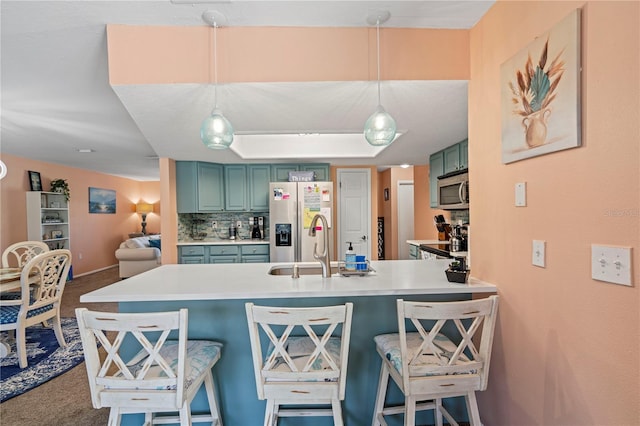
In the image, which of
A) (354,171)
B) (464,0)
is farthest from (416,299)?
(354,171)

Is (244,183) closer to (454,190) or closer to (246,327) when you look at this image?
(454,190)

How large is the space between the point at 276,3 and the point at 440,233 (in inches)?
142

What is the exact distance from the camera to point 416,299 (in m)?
1.79

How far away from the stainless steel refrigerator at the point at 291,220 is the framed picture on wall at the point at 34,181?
4.54 meters

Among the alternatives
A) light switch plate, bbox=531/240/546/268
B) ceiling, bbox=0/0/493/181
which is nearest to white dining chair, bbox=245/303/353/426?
light switch plate, bbox=531/240/546/268

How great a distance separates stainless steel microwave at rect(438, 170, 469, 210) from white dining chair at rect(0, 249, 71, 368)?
4082 mm

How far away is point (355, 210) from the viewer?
534 cm

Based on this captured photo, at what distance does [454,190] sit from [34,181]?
701cm

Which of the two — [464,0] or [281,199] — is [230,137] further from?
[281,199]

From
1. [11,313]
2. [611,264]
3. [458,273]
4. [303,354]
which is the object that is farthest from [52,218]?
[611,264]

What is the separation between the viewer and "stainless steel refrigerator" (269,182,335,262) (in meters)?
4.45

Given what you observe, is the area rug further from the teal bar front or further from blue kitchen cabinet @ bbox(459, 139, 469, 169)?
blue kitchen cabinet @ bbox(459, 139, 469, 169)

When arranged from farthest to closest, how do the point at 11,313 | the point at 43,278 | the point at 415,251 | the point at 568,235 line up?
the point at 415,251 → the point at 43,278 → the point at 11,313 → the point at 568,235

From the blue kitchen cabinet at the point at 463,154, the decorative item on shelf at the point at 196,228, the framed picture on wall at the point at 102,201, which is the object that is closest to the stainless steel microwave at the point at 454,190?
the blue kitchen cabinet at the point at 463,154
